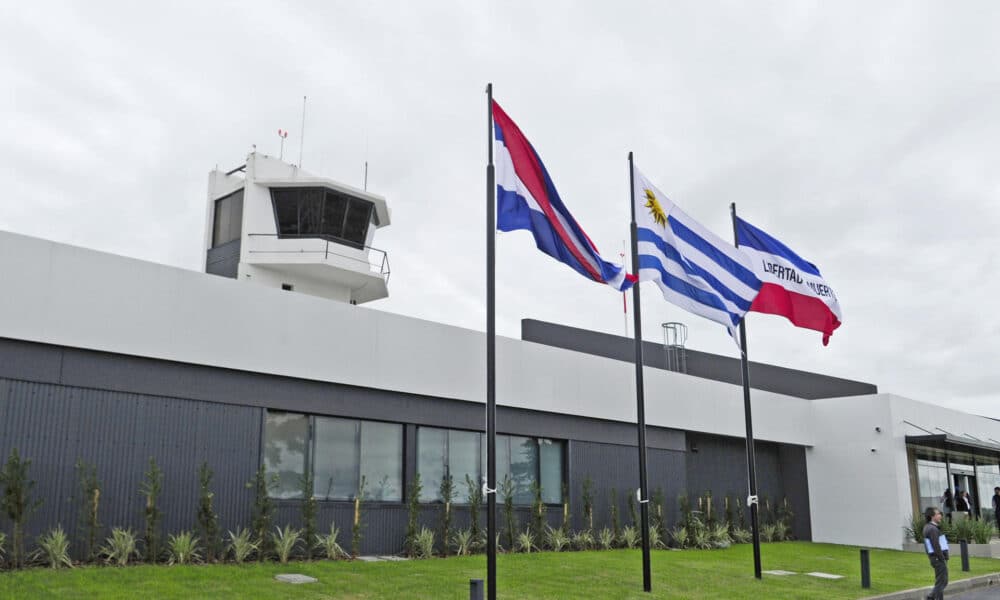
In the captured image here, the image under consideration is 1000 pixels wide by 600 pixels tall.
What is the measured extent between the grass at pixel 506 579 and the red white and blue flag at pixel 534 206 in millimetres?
5674

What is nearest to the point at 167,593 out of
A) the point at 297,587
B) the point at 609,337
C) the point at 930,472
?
the point at 297,587

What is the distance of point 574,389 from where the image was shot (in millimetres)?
25281

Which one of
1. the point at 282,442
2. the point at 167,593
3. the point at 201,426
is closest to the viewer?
the point at 167,593

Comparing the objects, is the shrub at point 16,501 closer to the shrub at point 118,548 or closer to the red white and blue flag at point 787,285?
the shrub at point 118,548

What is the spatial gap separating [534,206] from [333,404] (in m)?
7.92

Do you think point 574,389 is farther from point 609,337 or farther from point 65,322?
point 65,322

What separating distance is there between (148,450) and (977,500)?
116ft

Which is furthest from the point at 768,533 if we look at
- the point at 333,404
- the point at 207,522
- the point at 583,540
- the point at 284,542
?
the point at 207,522

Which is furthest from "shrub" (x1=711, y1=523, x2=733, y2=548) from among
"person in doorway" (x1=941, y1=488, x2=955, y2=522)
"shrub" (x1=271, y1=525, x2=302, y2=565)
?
"shrub" (x1=271, y1=525, x2=302, y2=565)

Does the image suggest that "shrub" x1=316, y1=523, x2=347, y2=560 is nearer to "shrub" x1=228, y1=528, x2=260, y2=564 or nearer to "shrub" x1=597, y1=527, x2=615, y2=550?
"shrub" x1=228, y1=528, x2=260, y2=564

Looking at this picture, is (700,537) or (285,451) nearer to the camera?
(285,451)

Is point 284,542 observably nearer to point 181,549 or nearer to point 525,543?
point 181,549

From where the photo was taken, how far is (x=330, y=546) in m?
18.2

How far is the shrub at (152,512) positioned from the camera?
51.7ft
